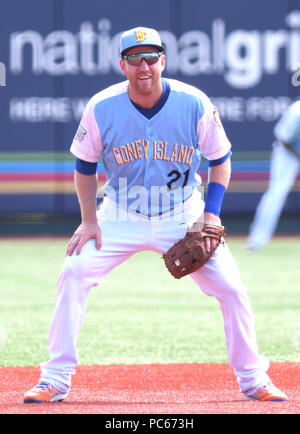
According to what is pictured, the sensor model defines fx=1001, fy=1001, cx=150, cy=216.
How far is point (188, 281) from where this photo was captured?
33.1ft

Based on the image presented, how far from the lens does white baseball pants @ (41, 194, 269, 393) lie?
4590mm

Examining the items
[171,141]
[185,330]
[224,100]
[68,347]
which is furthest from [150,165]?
[224,100]

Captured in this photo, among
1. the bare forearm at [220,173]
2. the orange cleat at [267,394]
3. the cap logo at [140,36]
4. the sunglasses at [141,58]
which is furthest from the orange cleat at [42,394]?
the cap logo at [140,36]

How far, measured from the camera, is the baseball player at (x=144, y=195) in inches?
181

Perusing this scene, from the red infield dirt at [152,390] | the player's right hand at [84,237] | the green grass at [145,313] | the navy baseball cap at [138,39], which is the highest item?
the navy baseball cap at [138,39]

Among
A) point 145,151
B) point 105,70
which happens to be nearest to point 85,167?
point 145,151

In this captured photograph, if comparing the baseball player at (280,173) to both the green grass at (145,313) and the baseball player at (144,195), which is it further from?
the baseball player at (144,195)

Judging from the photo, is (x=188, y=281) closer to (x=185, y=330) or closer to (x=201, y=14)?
(x=185, y=330)

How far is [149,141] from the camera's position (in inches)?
185

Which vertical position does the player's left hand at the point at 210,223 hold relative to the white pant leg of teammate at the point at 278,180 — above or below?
above

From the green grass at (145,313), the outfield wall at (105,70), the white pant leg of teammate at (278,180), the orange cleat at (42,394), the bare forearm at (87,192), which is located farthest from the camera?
the outfield wall at (105,70)

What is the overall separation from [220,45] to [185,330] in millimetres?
8792

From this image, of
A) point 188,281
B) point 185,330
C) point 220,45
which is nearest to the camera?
point 185,330
